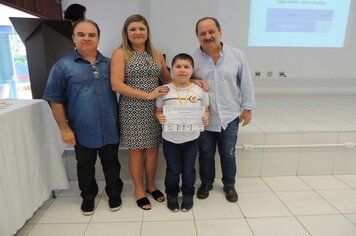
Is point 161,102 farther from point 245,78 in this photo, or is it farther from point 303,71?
point 303,71

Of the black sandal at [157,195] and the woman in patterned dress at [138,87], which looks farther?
the black sandal at [157,195]

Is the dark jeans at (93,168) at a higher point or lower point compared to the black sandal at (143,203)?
higher

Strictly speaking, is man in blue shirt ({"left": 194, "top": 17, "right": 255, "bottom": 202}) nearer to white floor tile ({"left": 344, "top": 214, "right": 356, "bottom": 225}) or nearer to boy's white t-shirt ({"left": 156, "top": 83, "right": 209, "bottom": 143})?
boy's white t-shirt ({"left": 156, "top": 83, "right": 209, "bottom": 143})

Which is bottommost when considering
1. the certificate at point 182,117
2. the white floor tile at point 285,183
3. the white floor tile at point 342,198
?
the white floor tile at point 285,183

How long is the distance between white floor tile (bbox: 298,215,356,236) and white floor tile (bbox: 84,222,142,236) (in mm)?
1099

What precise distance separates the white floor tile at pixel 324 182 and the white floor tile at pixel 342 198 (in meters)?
0.07

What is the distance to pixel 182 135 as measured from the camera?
→ 65.3 inches

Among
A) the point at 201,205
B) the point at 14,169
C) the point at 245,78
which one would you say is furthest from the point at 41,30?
the point at 201,205

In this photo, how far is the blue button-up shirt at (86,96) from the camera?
1.54 meters

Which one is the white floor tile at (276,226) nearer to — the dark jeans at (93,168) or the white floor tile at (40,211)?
the dark jeans at (93,168)

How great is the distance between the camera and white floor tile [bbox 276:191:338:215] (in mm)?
1826

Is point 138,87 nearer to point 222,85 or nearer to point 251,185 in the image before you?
point 222,85

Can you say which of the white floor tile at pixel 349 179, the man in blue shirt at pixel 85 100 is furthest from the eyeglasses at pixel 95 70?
the white floor tile at pixel 349 179

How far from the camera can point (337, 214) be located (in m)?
1.79
